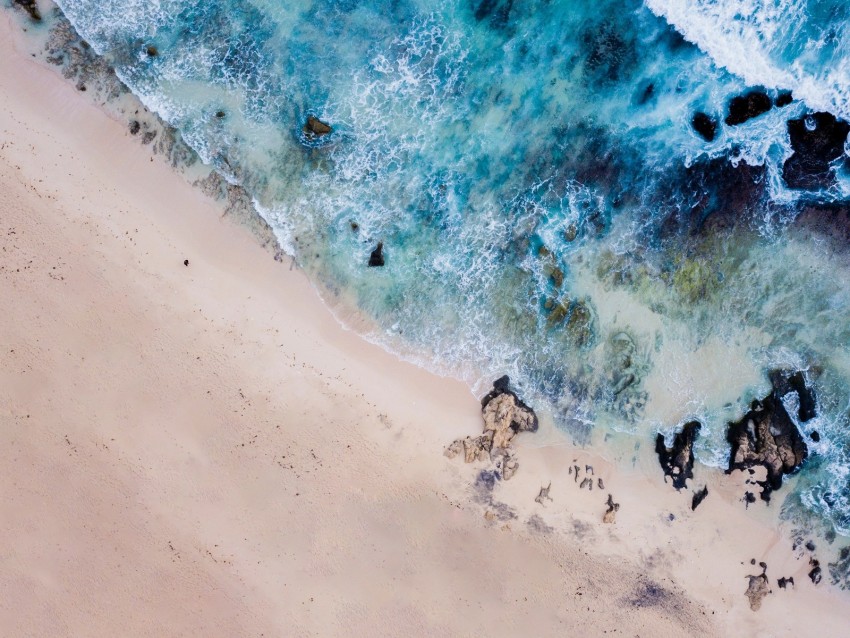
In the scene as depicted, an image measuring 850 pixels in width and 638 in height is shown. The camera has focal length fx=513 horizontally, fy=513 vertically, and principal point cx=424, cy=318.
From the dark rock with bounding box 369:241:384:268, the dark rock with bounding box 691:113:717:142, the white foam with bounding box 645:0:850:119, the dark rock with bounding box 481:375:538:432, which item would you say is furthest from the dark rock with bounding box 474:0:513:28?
the dark rock with bounding box 481:375:538:432

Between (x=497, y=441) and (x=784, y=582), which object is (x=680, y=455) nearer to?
(x=784, y=582)

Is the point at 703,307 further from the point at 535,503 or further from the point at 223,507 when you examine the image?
the point at 223,507

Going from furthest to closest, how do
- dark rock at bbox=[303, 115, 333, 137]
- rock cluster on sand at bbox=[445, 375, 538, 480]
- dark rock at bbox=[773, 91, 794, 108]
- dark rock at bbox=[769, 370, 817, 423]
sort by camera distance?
dark rock at bbox=[303, 115, 333, 137] → dark rock at bbox=[769, 370, 817, 423] → dark rock at bbox=[773, 91, 794, 108] → rock cluster on sand at bbox=[445, 375, 538, 480]

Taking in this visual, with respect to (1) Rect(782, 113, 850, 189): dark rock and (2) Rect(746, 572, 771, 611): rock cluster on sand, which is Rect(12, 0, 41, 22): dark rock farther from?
(2) Rect(746, 572, 771, 611): rock cluster on sand

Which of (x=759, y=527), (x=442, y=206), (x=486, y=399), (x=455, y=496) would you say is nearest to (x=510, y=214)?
(x=442, y=206)

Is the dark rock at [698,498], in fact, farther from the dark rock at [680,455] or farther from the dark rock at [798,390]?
the dark rock at [798,390]

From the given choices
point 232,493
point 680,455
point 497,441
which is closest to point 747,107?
point 680,455
